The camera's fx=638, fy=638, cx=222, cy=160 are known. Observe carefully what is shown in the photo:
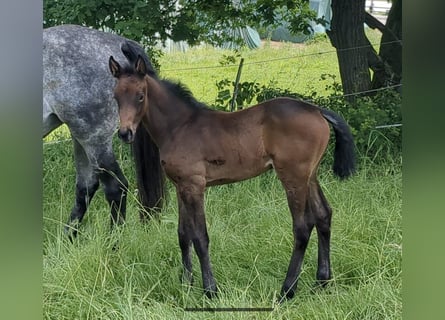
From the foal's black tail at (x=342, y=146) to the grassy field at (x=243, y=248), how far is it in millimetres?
140

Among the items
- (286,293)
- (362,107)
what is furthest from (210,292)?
(362,107)

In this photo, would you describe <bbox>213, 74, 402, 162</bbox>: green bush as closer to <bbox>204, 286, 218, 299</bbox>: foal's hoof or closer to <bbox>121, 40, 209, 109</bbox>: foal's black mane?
<bbox>121, 40, 209, 109</bbox>: foal's black mane

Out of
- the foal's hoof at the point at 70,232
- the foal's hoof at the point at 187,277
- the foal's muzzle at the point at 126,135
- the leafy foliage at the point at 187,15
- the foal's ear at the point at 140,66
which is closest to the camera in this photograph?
the foal's muzzle at the point at 126,135

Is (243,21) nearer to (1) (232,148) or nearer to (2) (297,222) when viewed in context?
(1) (232,148)

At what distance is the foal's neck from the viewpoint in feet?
10.7

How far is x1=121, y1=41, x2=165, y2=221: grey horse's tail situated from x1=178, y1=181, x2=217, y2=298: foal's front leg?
365mm

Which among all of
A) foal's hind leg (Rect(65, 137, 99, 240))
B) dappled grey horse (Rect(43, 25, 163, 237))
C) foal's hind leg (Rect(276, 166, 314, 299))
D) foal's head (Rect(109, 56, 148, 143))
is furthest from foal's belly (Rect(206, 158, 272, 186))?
foal's hind leg (Rect(65, 137, 99, 240))

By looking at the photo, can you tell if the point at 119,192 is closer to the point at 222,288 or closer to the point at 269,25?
the point at 222,288

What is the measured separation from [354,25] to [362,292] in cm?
146

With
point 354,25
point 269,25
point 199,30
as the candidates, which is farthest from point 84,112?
point 354,25

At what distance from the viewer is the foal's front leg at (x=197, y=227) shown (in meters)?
3.20

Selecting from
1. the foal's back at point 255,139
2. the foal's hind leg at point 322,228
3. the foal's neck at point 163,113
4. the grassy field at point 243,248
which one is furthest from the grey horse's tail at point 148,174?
the foal's hind leg at point 322,228

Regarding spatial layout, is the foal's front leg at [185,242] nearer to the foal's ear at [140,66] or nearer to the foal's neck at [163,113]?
the foal's neck at [163,113]
